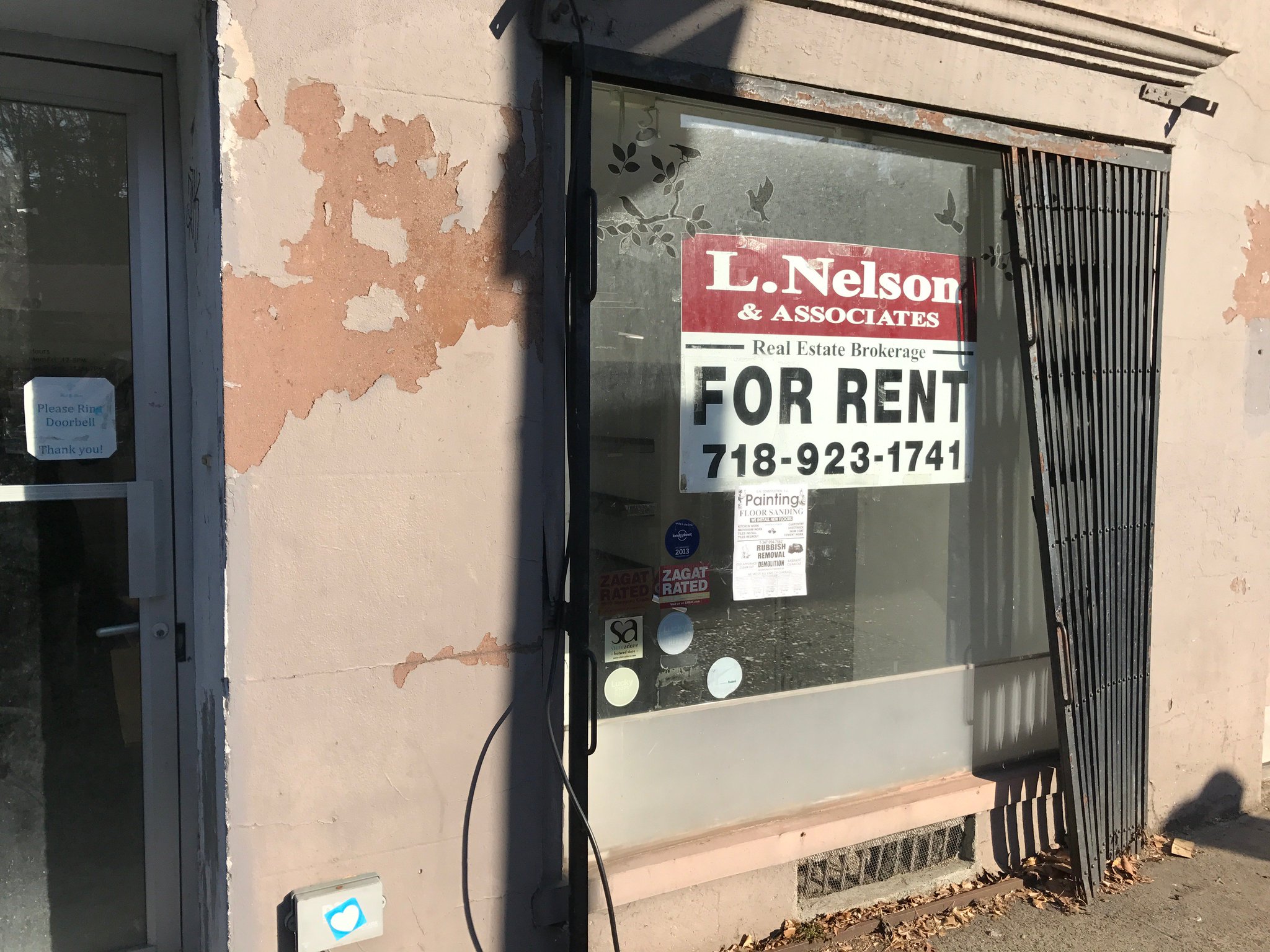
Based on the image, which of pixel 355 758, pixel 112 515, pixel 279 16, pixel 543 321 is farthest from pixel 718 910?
pixel 279 16

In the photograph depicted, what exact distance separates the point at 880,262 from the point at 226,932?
307 centimetres

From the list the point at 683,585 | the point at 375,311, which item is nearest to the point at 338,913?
the point at 683,585

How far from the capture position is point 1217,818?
4.57 m

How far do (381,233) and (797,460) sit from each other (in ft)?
5.66

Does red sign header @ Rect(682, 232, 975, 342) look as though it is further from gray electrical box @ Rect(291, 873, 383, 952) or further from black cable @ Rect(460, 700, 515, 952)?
gray electrical box @ Rect(291, 873, 383, 952)

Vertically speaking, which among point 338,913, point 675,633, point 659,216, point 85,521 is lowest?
point 338,913

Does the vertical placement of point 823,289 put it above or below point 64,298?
above

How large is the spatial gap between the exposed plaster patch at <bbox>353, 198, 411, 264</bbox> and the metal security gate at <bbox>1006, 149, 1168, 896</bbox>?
2410 mm

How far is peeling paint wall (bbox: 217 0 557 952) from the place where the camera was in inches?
97.2

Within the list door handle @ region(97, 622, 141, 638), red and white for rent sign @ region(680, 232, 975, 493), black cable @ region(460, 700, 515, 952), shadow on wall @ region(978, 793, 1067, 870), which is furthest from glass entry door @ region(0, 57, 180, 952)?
shadow on wall @ region(978, 793, 1067, 870)

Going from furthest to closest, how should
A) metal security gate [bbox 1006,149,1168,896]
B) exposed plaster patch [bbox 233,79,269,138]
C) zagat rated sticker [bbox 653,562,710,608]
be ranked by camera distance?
metal security gate [bbox 1006,149,1168,896]
zagat rated sticker [bbox 653,562,710,608]
exposed plaster patch [bbox 233,79,269,138]

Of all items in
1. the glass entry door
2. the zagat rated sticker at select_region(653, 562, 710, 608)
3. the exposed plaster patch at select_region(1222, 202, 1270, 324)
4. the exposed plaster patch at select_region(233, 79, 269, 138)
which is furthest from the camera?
the exposed plaster patch at select_region(1222, 202, 1270, 324)

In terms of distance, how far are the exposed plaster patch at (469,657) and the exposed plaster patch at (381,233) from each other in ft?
3.58

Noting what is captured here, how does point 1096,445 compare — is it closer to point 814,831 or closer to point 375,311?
point 814,831
